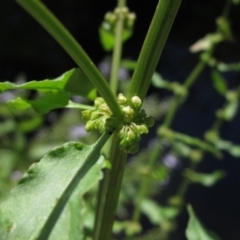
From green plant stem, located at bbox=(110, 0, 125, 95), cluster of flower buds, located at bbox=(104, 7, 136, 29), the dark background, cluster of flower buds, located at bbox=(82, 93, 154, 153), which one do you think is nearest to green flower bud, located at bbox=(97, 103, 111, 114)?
cluster of flower buds, located at bbox=(82, 93, 154, 153)

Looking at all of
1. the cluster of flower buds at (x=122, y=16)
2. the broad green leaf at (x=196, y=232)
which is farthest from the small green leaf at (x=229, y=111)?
the broad green leaf at (x=196, y=232)

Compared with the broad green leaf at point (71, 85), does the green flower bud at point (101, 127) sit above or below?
below

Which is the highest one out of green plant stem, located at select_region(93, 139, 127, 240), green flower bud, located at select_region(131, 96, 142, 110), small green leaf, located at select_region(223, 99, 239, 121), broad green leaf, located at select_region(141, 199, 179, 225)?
green flower bud, located at select_region(131, 96, 142, 110)

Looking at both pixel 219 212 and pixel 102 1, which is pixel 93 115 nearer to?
pixel 219 212

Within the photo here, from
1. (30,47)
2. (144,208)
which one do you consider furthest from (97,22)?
(144,208)

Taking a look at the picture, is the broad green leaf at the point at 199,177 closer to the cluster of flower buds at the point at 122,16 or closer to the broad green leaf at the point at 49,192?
the cluster of flower buds at the point at 122,16

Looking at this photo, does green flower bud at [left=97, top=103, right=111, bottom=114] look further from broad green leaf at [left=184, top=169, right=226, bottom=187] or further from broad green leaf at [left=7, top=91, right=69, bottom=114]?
broad green leaf at [left=184, top=169, right=226, bottom=187]
